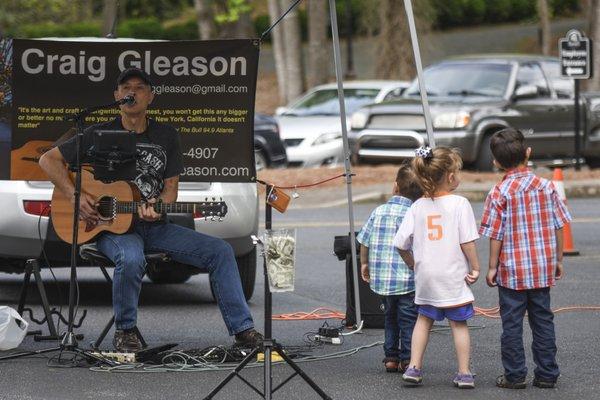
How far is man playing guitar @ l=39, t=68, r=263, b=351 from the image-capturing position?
835 cm

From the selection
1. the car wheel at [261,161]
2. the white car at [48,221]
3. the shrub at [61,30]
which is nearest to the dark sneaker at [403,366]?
the white car at [48,221]

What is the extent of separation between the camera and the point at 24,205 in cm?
1027

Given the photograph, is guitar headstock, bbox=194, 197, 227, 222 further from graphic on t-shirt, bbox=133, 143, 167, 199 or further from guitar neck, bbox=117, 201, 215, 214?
graphic on t-shirt, bbox=133, 143, 167, 199

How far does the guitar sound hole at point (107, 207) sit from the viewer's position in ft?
28.4

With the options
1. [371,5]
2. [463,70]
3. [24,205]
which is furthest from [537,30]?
[24,205]

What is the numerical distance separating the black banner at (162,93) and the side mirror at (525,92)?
12.3 m

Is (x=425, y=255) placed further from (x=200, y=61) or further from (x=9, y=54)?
(x=9, y=54)

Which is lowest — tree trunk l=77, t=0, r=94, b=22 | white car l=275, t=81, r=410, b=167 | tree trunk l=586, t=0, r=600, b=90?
white car l=275, t=81, r=410, b=167

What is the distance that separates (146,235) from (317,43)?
30401 mm

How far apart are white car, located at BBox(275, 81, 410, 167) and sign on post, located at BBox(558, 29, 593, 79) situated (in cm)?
295

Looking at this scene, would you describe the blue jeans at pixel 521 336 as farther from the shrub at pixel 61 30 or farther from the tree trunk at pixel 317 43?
the shrub at pixel 61 30

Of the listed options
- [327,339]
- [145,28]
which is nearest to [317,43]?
[145,28]

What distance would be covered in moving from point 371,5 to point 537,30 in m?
19.3

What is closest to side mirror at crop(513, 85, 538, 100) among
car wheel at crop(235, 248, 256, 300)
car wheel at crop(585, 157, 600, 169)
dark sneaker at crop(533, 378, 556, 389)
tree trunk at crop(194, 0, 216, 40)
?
car wheel at crop(585, 157, 600, 169)
